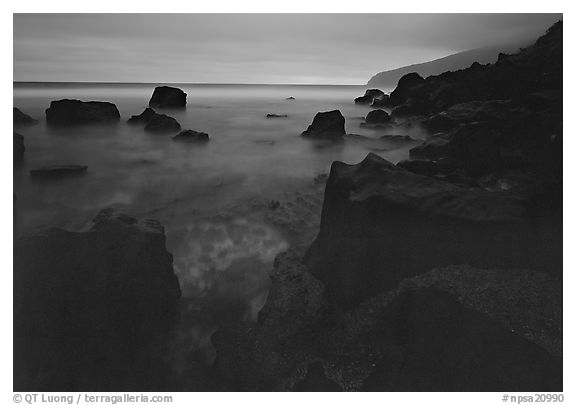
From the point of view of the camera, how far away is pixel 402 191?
295cm

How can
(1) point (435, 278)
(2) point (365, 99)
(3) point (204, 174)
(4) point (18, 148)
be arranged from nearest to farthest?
(1) point (435, 278) < (4) point (18, 148) < (3) point (204, 174) < (2) point (365, 99)

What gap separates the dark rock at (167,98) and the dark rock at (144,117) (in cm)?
7

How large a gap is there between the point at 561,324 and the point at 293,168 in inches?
103

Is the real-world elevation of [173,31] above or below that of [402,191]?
above

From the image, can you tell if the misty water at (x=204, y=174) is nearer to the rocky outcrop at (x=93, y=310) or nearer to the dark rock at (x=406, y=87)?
the rocky outcrop at (x=93, y=310)

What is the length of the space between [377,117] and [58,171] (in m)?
3.04

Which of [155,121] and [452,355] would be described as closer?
[452,355]

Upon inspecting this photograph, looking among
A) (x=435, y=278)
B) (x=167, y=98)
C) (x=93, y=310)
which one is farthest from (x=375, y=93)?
(x=93, y=310)

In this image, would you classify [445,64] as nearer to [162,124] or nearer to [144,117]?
[162,124]

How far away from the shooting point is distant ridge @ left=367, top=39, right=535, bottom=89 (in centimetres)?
318

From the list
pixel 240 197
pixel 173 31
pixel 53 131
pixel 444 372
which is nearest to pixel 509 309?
pixel 444 372

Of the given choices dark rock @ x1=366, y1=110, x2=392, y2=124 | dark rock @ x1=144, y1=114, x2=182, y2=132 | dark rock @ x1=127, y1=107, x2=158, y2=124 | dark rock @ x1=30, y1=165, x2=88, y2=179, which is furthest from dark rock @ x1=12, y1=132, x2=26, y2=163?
dark rock @ x1=366, y1=110, x2=392, y2=124

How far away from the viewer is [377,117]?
3518 mm
